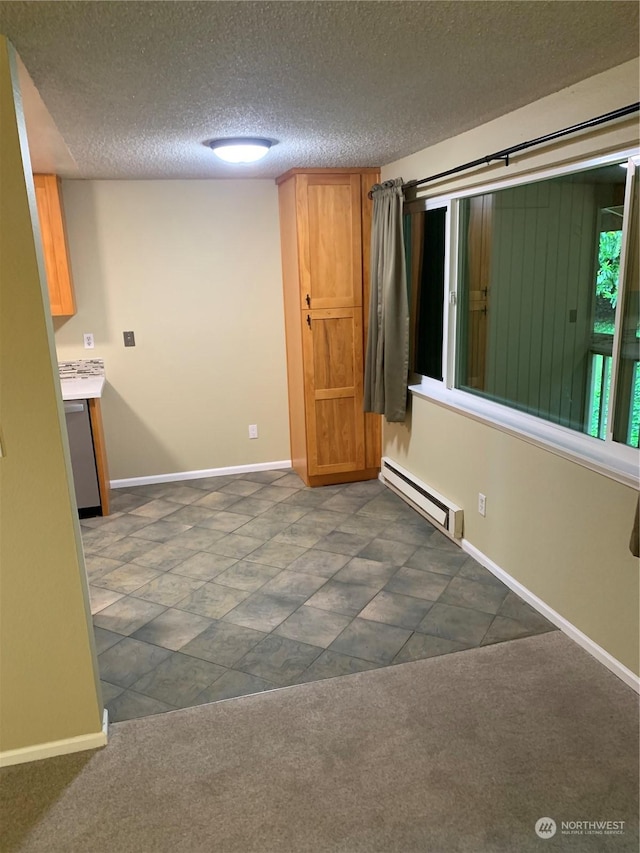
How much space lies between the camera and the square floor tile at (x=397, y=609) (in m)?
2.84

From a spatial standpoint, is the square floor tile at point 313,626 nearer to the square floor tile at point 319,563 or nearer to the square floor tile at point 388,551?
the square floor tile at point 319,563

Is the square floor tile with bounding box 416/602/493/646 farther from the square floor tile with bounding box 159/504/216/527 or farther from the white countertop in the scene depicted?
the white countertop

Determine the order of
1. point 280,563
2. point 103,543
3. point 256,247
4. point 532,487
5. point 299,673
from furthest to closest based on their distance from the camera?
point 256,247 → point 103,543 → point 280,563 → point 532,487 → point 299,673

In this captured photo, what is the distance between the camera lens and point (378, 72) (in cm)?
205

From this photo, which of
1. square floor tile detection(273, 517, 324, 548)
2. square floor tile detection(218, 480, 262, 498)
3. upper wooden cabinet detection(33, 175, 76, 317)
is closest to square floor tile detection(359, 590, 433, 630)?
square floor tile detection(273, 517, 324, 548)

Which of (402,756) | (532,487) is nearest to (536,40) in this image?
(532,487)

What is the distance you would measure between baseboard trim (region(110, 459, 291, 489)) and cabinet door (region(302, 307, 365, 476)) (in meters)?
0.62

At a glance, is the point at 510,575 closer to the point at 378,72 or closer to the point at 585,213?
the point at 585,213

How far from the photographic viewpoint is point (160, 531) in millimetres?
3938

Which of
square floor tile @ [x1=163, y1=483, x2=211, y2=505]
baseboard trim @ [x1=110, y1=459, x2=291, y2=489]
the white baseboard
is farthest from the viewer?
baseboard trim @ [x1=110, y1=459, x2=291, y2=489]

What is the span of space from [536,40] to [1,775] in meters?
2.88

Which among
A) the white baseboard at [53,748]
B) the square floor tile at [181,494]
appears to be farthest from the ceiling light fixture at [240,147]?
the white baseboard at [53,748]

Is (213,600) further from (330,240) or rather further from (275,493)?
(330,240)

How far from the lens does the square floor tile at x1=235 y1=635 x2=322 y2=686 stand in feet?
8.17
